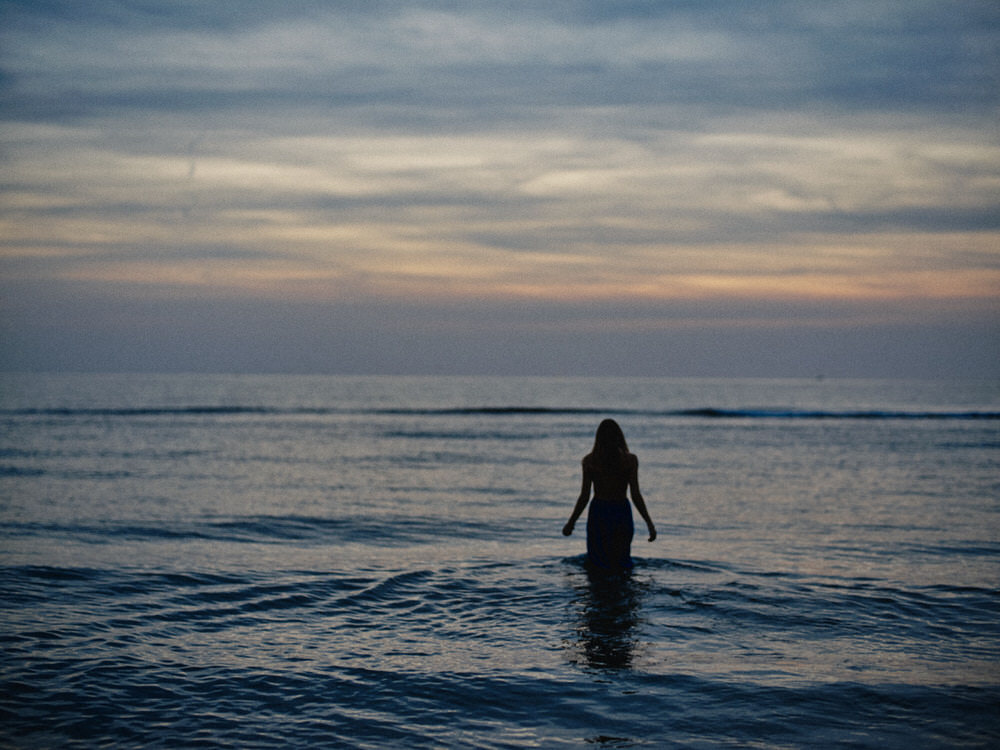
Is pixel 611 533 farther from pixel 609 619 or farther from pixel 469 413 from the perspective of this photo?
pixel 469 413

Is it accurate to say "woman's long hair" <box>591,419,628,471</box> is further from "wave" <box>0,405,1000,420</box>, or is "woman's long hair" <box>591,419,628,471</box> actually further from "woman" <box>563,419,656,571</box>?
"wave" <box>0,405,1000,420</box>

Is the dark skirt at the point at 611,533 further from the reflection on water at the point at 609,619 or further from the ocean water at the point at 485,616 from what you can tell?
the ocean water at the point at 485,616

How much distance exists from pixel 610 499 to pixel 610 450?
0.66 m

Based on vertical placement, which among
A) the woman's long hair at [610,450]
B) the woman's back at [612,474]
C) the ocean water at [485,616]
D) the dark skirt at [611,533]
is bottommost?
the ocean water at [485,616]

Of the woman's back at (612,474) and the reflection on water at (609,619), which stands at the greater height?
the woman's back at (612,474)

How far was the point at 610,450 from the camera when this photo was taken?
10.2m

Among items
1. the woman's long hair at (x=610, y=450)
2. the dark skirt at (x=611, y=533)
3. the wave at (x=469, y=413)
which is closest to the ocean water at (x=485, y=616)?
the dark skirt at (x=611, y=533)

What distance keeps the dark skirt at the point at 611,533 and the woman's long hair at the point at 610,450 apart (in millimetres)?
487

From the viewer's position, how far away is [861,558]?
11938mm

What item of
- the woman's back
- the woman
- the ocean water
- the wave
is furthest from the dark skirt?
the wave

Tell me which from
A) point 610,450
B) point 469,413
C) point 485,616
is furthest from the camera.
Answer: point 469,413

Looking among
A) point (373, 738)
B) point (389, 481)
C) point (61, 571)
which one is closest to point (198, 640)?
point (373, 738)

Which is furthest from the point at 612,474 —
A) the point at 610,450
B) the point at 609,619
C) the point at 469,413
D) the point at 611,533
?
the point at 469,413

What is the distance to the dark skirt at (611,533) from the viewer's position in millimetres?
10250
